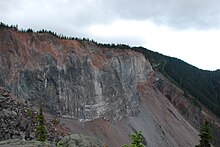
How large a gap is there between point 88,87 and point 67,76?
4.23m

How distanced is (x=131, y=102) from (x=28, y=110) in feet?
95.0

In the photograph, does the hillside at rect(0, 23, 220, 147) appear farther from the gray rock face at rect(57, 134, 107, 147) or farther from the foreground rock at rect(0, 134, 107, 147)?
the foreground rock at rect(0, 134, 107, 147)

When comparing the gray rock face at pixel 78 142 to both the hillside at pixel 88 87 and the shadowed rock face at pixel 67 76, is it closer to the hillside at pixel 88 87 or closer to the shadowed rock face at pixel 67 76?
the hillside at pixel 88 87

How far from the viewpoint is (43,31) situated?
177ft

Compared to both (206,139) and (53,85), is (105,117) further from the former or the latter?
(206,139)

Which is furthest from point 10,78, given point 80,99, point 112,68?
point 112,68

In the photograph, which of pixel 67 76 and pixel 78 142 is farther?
pixel 67 76

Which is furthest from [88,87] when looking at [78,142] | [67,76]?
[78,142]

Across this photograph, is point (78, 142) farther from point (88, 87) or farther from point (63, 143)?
A: point (88, 87)

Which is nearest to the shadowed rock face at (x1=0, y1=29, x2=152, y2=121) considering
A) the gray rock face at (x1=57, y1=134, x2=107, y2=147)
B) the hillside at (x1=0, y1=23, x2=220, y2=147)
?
the hillside at (x1=0, y1=23, x2=220, y2=147)

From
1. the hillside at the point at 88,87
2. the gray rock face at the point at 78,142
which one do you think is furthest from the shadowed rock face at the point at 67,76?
the gray rock face at the point at 78,142

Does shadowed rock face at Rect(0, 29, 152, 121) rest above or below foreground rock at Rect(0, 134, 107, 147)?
above

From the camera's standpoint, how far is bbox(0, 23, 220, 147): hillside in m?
46.2

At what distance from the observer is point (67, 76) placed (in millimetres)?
51750
